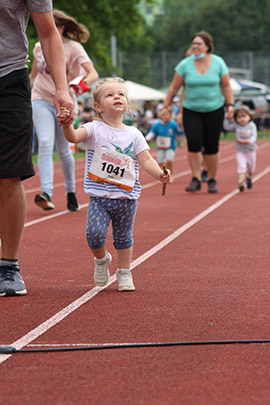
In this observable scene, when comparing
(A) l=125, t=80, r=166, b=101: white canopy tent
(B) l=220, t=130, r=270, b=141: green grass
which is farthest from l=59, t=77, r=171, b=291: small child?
(B) l=220, t=130, r=270, b=141: green grass

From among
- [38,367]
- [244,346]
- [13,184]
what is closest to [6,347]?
[38,367]

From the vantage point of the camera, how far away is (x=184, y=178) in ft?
56.3

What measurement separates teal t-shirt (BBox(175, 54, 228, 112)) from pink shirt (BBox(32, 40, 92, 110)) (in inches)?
111

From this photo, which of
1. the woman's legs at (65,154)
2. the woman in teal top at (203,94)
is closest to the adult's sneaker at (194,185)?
the woman in teal top at (203,94)

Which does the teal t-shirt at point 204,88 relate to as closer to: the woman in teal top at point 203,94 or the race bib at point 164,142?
the woman in teal top at point 203,94

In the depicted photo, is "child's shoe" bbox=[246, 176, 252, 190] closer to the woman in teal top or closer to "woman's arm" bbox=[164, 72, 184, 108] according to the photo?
the woman in teal top

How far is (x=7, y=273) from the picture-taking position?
5586 mm

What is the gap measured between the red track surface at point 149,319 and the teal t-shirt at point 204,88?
133 inches

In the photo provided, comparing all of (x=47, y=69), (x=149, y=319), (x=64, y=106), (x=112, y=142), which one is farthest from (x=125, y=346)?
(x=47, y=69)

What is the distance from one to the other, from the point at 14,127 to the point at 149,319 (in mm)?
1393

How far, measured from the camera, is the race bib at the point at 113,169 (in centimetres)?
567

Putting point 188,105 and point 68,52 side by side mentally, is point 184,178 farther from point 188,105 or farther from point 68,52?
point 68,52

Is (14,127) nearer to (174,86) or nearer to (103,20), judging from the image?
(174,86)

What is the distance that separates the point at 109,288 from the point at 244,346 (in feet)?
5.68
